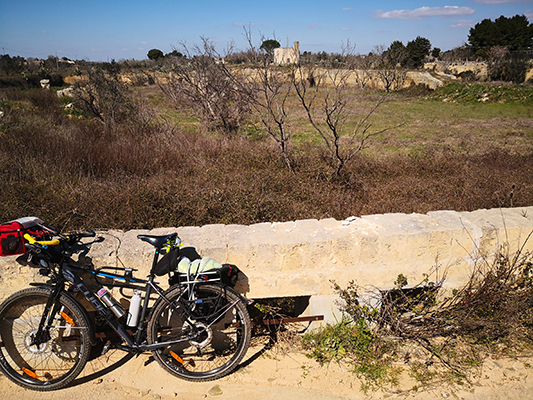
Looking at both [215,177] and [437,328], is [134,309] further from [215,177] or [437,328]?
[215,177]

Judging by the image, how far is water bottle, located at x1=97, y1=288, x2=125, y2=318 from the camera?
8.69 ft

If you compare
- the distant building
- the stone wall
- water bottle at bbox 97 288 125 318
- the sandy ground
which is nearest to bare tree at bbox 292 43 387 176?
the distant building

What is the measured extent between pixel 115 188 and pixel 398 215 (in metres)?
3.85

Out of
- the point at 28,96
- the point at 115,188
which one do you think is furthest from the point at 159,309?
the point at 28,96

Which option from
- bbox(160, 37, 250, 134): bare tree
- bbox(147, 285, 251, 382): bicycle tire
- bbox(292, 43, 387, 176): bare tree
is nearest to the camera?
bbox(147, 285, 251, 382): bicycle tire

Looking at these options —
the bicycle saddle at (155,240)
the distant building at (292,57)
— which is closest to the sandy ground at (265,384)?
the bicycle saddle at (155,240)

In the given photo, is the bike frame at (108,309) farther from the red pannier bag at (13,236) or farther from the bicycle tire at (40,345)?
the red pannier bag at (13,236)

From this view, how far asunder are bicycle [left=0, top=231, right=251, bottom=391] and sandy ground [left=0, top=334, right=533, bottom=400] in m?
0.10

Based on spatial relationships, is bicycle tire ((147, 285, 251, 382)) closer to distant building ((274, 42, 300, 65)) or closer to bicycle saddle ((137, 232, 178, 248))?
bicycle saddle ((137, 232, 178, 248))

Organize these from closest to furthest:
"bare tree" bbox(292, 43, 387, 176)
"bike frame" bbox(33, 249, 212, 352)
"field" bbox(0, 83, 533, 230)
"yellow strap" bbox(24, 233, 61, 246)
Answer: "yellow strap" bbox(24, 233, 61, 246) → "bike frame" bbox(33, 249, 212, 352) → "field" bbox(0, 83, 533, 230) → "bare tree" bbox(292, 43, 387, 176)

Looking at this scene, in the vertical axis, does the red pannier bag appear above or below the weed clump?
above

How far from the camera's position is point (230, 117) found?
38.1 feet

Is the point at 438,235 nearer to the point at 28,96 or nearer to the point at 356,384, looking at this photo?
the point at 356,384

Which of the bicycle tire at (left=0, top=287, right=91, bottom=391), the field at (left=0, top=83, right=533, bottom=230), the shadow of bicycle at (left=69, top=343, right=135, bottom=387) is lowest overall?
the shadow of bicycle at (left=69, top=343, right=135, bottom=387)
